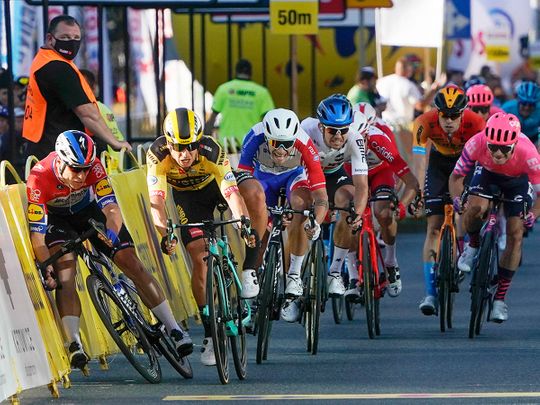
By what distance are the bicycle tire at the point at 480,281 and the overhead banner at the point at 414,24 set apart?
1452 cm

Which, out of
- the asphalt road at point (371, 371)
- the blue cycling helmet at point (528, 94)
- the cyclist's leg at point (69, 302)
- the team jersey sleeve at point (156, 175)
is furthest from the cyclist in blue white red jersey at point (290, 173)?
the blue cycling helmet at point (528, 94)

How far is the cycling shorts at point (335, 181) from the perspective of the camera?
1480cm

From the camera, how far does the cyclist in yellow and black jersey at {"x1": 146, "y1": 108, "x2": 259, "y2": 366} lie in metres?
11.8

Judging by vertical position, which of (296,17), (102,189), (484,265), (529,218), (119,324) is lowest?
(484,265)

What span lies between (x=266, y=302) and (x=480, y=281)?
214 cm

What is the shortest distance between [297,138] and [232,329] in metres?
2.10

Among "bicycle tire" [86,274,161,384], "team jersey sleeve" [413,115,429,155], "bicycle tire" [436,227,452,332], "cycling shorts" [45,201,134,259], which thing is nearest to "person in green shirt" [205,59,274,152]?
"team jersey sleeve" [413,115,429,155]

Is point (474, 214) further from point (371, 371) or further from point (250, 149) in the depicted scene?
point (371, 371)

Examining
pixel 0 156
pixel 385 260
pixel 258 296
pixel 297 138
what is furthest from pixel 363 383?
pixel 0 156

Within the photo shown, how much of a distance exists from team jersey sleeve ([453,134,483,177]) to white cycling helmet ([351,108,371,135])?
33.4 inches

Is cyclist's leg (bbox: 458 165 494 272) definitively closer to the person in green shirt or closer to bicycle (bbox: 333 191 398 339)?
bicycle (bbox: 333 191 398 339)

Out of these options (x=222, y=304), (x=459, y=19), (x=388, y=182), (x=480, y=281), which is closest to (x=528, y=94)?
(x=388, y=182)

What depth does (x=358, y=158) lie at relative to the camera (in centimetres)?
1402

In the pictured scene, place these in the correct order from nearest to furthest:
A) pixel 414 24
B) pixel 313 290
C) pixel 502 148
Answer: pixel 313 290 < pixel 502 148 < pixel 414 24
